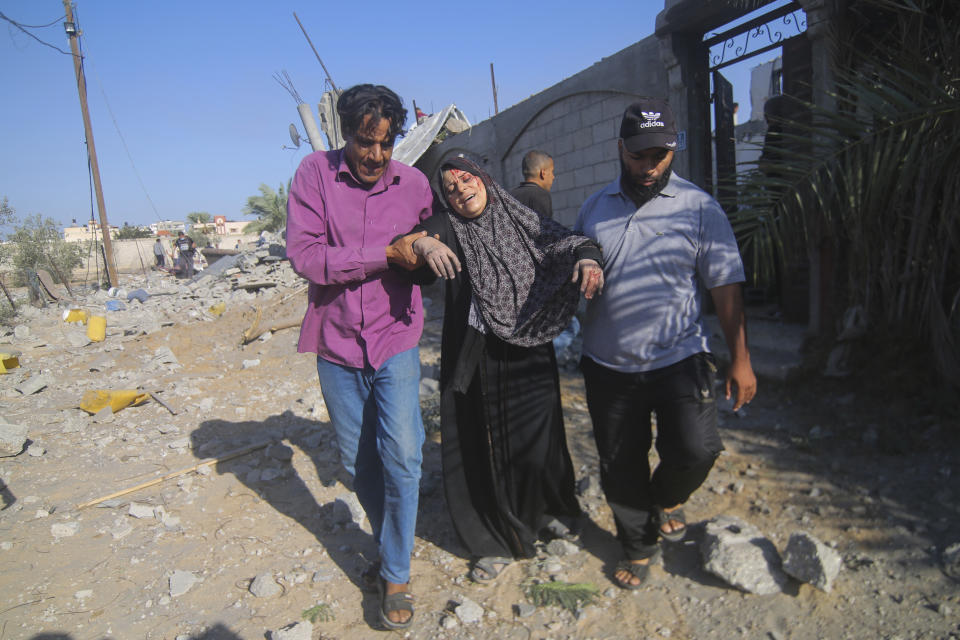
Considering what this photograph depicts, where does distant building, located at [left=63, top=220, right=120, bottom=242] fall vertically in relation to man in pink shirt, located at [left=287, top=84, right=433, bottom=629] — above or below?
above

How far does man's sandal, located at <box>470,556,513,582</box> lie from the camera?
233cm

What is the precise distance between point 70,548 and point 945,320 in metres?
4.63

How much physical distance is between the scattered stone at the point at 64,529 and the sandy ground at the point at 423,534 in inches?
0.5

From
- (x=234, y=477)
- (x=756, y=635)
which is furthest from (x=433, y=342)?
(x=756, y=635)

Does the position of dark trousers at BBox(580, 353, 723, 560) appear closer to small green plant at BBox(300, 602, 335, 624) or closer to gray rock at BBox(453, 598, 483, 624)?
gray rock at BBox(453, 598, 483, 624)

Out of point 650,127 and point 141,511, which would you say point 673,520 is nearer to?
point 650,127

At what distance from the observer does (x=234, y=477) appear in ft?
11.3

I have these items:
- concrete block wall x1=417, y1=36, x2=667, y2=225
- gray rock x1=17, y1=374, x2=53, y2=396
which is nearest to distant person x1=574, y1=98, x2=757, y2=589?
concrete block wall x1=417, y1=36, x2=667, y2=225

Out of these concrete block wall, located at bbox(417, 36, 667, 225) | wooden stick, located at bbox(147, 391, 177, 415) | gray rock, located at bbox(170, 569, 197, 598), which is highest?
concrete block wall, located at bbox(417, 36, 667, 225)

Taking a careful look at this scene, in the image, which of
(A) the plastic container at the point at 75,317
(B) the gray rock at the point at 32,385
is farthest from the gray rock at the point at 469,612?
(A) the plastic container at the point at 75,317

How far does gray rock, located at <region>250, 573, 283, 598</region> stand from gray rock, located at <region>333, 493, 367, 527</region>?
54 centimetres

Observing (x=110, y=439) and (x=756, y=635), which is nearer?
(x=756, y=635)

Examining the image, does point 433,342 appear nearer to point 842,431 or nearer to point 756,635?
A: point 842,431

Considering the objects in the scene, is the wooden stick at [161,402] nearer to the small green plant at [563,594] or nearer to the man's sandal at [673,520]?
the small green plant at [563,594]
